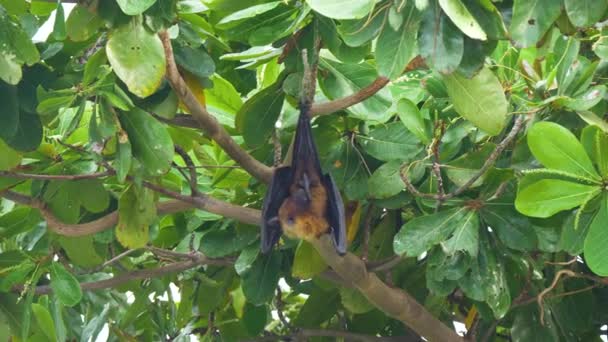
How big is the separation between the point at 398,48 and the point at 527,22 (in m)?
0.29

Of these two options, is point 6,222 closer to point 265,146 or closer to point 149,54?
point 265,146

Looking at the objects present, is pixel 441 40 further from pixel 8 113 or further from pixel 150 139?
pixel 8 113

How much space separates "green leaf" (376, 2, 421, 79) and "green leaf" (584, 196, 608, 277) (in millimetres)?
641

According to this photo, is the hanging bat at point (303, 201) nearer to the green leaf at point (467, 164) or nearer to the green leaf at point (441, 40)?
the green leaf at point (467, 164)

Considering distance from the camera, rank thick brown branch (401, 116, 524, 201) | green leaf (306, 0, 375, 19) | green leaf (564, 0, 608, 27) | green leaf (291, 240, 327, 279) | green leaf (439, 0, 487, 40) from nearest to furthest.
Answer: green leaf (439, 0, 487, 40)
green leaf (306, 0, 375, 19)
green leaf (564, 0, 608, 27)
thick brown branch (401, 116, 524, 201)
green leaf (291, 240, 327, 279)

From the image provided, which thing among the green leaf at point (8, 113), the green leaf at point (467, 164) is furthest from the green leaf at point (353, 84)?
the green leaf at point (8, 113)

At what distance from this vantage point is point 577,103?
290 cm

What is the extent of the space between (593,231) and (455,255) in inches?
18.5

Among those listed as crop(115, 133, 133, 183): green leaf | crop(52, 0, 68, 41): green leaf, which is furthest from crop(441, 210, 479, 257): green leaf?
crop(52, 0, 68, 41): green leaf

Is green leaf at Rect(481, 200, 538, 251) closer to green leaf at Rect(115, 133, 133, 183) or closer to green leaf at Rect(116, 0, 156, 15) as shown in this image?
green leaf at Rect(115, 133, 133, 183)

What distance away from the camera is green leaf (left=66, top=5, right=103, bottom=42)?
8.95 feet

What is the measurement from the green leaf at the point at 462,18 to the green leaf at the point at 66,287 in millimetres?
1421

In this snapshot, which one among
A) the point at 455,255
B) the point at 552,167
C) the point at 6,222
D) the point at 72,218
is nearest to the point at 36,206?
the point at 72,218

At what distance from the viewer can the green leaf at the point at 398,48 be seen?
2516 millimetres
